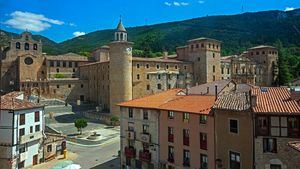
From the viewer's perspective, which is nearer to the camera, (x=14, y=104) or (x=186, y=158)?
(x=186, y=158)

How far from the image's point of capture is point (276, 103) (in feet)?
66.0

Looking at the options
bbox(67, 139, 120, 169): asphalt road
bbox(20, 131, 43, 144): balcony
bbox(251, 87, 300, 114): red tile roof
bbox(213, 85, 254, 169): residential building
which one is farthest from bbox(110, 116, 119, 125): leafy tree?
bbox(251, 87, 300, 114): red tile roof

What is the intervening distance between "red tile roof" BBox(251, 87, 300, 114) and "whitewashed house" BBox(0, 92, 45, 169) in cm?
2321

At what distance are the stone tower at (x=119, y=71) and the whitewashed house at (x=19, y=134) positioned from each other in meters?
23.4

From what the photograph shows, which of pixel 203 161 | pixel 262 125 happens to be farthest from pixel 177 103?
pixel 262 125

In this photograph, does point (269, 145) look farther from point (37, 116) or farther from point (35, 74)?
point (35, 74)

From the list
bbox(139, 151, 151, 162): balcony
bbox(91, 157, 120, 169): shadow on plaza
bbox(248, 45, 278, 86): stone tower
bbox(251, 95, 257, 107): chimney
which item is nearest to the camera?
bbox(251, 95, 257, 107): chimney

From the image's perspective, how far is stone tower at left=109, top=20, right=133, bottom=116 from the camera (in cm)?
5491

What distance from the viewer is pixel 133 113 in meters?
30.2

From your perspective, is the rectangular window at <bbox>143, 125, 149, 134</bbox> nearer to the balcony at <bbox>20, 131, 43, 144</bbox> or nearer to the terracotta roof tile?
the terracotta roof tile

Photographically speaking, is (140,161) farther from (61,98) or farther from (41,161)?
(61,98)

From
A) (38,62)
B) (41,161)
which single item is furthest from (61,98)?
(41,161)

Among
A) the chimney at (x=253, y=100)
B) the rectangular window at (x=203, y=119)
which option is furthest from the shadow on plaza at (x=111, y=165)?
the chimney at (x=253, y=100)

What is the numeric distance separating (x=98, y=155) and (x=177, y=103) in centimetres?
1299
